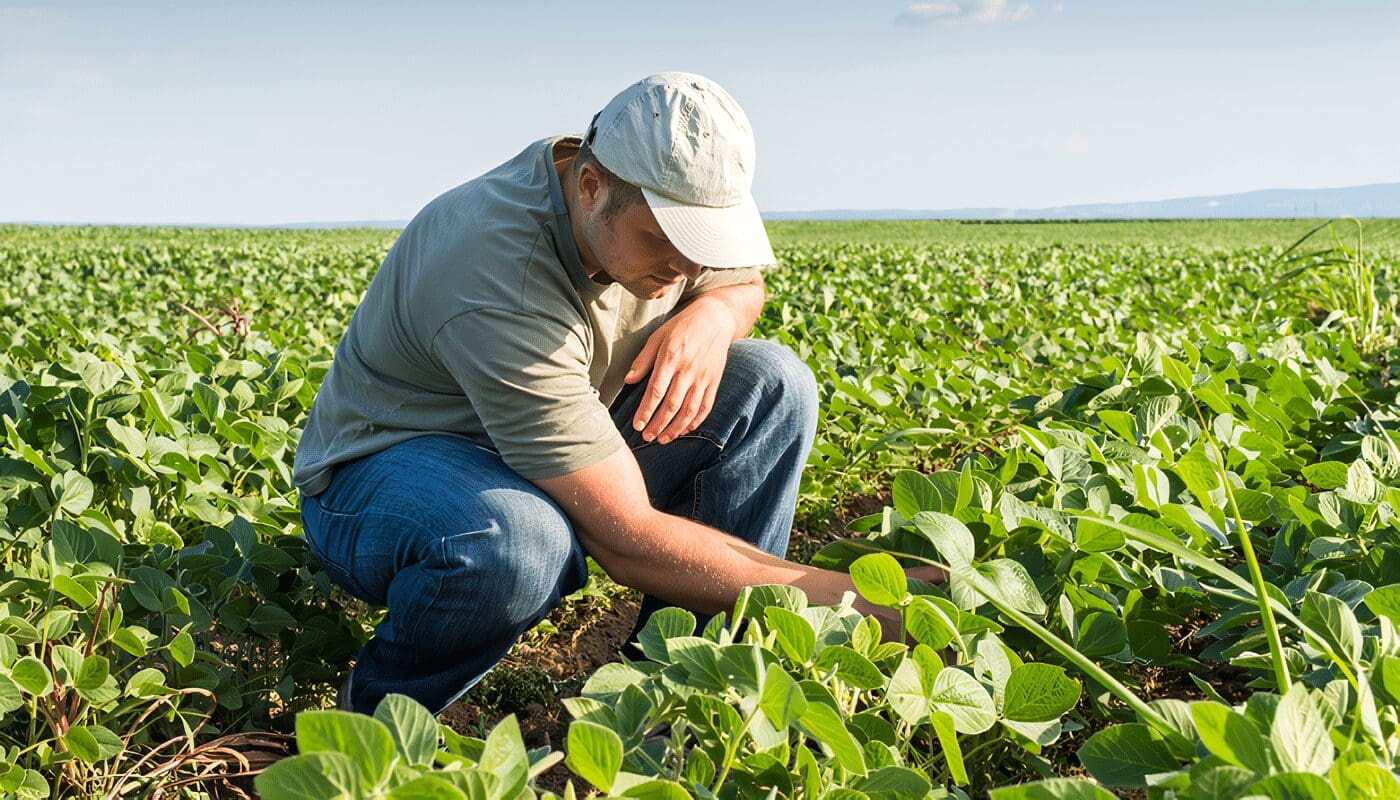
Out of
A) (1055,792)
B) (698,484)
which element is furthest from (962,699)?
(698,484)

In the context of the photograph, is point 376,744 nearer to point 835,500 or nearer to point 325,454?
point 325,454

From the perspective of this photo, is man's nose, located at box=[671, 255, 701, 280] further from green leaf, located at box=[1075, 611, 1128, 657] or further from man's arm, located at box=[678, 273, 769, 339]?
green leaf, located at box=[1075, 611, 1128, 657]

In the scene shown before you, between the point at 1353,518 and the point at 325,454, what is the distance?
1688 mm

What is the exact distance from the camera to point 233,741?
1.73 m

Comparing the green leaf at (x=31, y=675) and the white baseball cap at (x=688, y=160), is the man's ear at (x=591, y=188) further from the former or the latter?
the green leaf at (x=31, y=675)

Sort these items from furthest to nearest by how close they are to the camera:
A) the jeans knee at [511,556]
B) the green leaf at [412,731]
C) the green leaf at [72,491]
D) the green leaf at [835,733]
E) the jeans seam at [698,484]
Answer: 1. the jeans seam at [698,484]
2. the green leaf at [72,491]
3. the jeans knee at [511,556]
4. the green leaf at [835,733]
5. the green leaf at [412,731]

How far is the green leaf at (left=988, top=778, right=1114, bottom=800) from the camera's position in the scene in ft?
2.78

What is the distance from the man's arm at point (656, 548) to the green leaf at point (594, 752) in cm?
69

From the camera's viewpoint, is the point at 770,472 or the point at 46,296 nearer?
the point at 770,472

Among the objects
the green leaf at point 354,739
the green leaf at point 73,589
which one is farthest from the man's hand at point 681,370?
the green leaf at point 354,739

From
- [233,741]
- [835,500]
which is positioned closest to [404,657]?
[233,741]

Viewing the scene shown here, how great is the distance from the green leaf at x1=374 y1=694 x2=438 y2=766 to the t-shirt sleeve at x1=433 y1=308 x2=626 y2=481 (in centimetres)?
84

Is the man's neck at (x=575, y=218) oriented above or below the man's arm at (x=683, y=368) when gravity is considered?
above

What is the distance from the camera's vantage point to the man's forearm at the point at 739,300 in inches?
90.4
